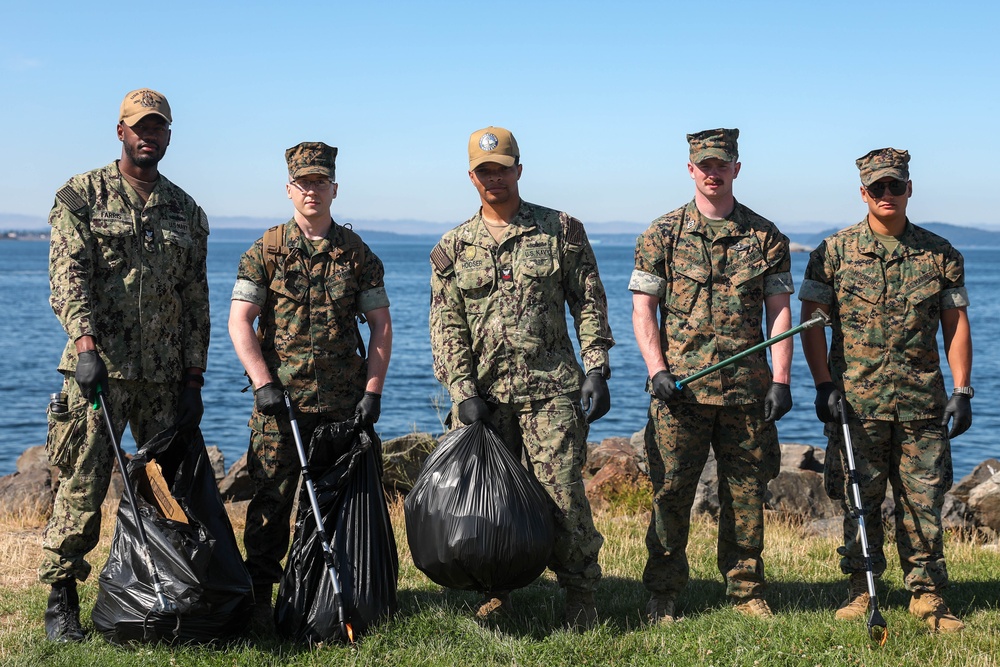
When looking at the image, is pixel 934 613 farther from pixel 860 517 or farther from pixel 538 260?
pixel 538 260

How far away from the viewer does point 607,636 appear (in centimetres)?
488

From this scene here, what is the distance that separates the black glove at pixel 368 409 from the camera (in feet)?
16.5

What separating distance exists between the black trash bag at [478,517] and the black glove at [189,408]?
1130mm

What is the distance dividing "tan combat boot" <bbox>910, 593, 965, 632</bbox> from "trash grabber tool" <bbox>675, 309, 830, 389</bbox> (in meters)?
1.51

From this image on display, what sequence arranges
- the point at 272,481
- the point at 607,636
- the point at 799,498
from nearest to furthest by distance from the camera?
the point at 607,636 < the point at 272,481 < the point at 799,498

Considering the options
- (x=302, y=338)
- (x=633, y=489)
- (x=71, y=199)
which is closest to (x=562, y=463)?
(x=302, y=338)

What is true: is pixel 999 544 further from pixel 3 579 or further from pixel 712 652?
pixel 3 579

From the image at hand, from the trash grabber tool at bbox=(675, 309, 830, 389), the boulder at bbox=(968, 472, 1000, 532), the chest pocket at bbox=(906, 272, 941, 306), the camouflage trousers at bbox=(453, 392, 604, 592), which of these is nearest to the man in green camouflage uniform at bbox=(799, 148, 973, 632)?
the chest pocket at bbox=(906, 272, 941, 306)

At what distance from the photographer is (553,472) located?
4.93 metres

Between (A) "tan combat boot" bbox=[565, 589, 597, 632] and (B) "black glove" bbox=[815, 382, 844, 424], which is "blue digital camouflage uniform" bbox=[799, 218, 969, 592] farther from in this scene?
(A) "tan combat boot" bbox=[565, 589, 597, 632]

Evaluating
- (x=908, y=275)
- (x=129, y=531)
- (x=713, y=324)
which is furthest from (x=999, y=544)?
→ (x=129, y=531)

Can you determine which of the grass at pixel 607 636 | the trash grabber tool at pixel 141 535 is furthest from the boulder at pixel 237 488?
the trash grabber tool at pixel 141 535

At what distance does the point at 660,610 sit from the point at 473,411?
148cm

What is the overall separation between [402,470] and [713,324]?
4.58 metres
